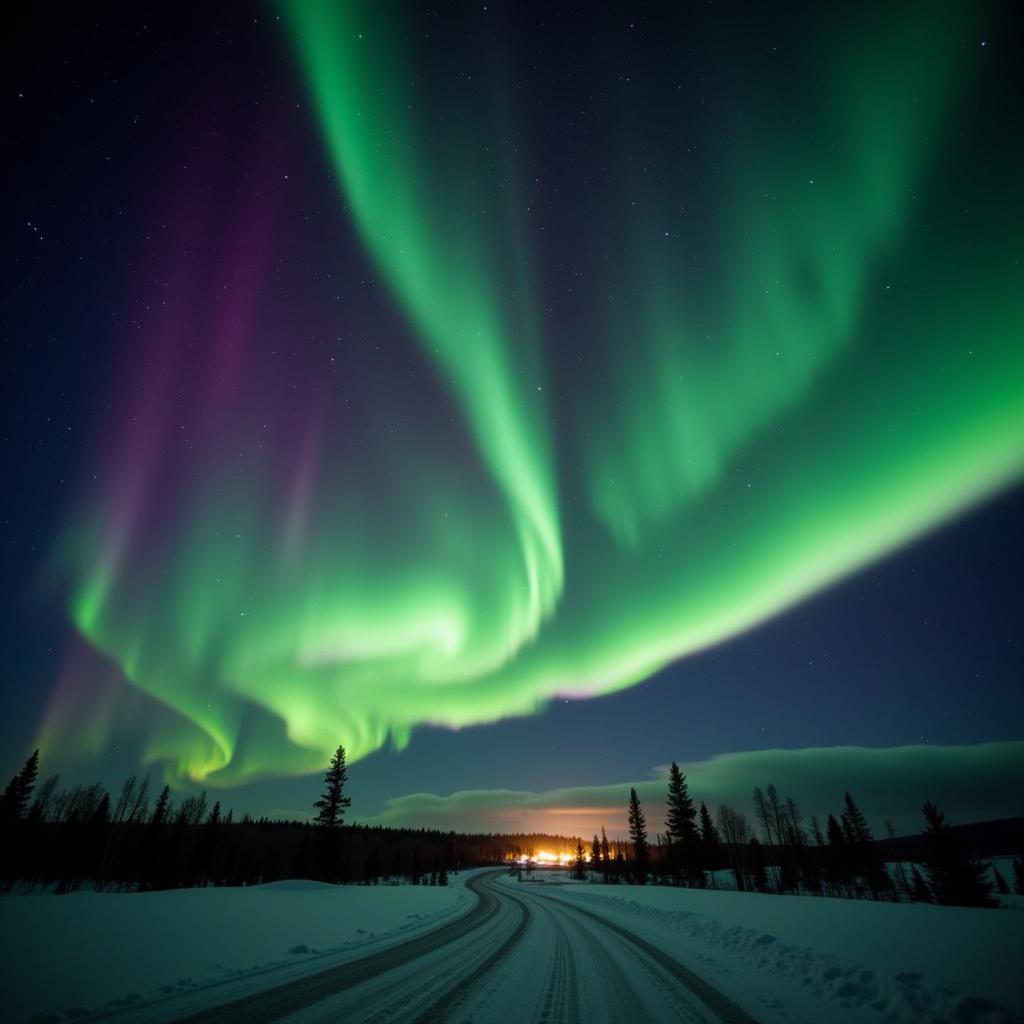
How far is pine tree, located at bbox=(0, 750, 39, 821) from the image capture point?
50.2 meters

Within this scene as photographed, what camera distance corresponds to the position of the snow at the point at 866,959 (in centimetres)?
771

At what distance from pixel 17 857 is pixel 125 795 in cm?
3124

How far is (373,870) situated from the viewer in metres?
90.2

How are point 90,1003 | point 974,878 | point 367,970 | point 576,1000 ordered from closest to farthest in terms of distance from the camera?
point 90,1003 < point 576,1000 < point 367,970 < point 974,878

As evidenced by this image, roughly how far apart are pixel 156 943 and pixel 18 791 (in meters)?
64.9

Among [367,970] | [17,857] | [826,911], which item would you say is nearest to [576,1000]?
[367,970]

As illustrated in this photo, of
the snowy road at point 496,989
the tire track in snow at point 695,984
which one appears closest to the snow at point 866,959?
the tire track in snow at point 695,984

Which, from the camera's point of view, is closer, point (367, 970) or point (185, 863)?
point (367, 970)

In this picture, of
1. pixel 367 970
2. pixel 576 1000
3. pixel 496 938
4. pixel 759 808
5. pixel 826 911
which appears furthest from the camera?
pixel 759 808

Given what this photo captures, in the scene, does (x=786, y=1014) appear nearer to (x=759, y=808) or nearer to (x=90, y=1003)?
(x=90, y=1003)

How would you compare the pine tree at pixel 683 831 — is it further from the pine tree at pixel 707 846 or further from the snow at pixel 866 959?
the snow at pixel 866 959

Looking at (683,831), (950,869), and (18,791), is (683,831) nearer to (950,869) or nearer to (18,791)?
(950,869)

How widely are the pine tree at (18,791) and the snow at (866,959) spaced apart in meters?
69.6

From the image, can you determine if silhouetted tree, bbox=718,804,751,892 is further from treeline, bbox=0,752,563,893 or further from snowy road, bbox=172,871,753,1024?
snowy road, bbox=172,871,753,1024
